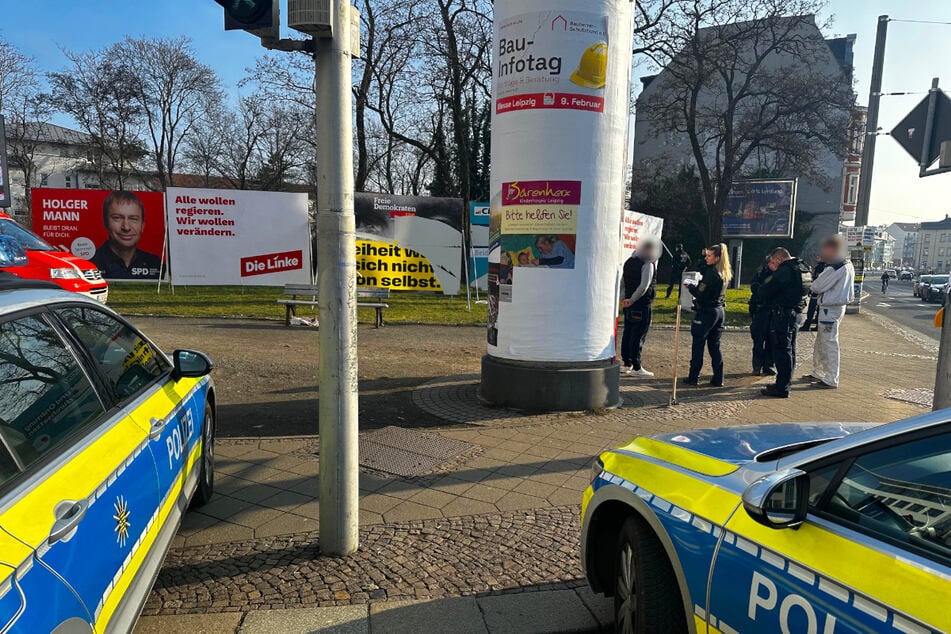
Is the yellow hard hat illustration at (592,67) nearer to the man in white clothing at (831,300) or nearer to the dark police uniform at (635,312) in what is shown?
the dark police uniform at (635,312)

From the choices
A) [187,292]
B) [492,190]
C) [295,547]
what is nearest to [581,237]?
[492,190]

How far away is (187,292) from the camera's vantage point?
56.5 ft

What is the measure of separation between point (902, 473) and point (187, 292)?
1805 centimetres

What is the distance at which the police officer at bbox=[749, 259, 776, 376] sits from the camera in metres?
8.65

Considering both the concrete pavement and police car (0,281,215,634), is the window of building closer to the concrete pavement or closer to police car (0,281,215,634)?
the concrete pavement

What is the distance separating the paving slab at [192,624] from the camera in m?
2.81

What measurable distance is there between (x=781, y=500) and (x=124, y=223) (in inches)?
752

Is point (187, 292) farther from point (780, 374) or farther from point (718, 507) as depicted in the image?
point (718, 507)

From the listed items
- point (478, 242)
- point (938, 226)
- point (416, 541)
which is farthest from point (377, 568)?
point (938, 226)

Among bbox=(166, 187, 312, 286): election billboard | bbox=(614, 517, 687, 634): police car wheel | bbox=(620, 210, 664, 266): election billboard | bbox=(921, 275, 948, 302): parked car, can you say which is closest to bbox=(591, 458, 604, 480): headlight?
bbox=(614, 517, 687, 634): police car wheel

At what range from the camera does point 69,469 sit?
78.3 inches

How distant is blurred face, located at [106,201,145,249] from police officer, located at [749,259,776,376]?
16006mm

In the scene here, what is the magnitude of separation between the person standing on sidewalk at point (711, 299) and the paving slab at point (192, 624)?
651 centimetres

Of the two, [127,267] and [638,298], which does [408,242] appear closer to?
[638,298]
